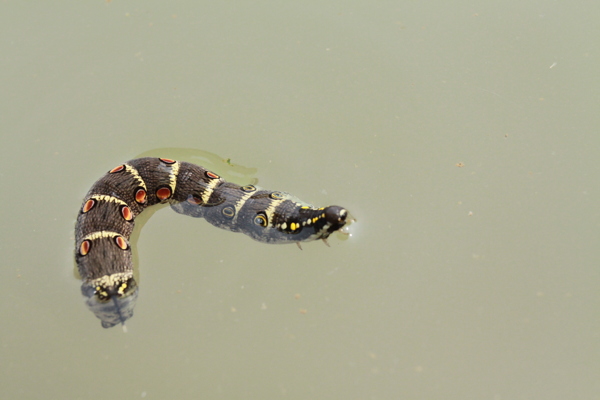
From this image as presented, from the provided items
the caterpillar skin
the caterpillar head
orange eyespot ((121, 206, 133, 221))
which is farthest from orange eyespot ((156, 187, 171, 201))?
the caterpillar head

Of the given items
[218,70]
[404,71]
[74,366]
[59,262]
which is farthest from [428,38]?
[74,366]

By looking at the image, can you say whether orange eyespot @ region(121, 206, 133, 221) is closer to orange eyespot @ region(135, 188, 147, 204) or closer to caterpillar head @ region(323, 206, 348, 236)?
orange eyespot @ region(135, 188, 147, 204)

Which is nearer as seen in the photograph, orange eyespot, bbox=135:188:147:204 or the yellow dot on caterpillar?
the yellow dot on caterpillar

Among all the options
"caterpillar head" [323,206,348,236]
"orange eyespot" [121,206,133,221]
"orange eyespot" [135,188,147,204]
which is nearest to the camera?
"caterpillar head" [323,206,348,236]

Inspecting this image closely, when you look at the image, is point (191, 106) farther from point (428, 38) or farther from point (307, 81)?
point (428, 38)

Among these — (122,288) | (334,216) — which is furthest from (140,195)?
(334,216)

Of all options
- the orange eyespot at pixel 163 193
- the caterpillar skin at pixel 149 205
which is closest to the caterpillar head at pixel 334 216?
the caterpillar skin at pixel 149 205

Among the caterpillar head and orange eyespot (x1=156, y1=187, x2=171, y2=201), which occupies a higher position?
orange eyespot (x1=156, y1=187, x2=171, y2=201)

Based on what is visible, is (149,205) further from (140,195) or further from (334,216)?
(334,216)

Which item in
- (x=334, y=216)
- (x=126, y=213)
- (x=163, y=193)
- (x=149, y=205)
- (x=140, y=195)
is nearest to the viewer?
(x=334, y=216)
